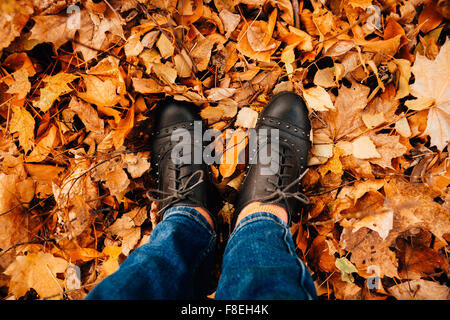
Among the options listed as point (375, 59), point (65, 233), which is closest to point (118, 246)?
point (65, 233)

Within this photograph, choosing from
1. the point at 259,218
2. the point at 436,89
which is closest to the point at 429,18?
the point at 436,89

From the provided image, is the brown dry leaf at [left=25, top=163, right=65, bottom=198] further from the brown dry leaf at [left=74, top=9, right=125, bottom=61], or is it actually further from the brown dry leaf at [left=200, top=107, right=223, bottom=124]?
the brown dry leaf at [left=200, top=107, right=223, bottom=124]

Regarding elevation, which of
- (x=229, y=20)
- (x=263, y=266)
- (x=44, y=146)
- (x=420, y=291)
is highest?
(x=229, y=20)

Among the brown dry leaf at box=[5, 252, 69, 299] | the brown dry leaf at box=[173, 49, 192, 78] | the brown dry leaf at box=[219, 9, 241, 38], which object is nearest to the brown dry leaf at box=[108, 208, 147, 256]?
the brown dry leaf at box=[5, 252, 69, 299]

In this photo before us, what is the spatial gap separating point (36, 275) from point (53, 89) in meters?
0.69

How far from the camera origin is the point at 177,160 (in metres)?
1.10

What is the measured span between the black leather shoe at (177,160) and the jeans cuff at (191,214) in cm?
5

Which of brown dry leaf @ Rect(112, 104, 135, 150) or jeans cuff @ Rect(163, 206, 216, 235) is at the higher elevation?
brown dry leaf @ Rect(112, 104, 135, 150)

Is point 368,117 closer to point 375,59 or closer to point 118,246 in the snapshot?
point 375,59

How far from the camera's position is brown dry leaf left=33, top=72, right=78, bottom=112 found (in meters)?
0.93

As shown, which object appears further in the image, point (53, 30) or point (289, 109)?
point (289, 109)

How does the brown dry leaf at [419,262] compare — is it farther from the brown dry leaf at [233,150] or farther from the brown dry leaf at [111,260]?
the brown dry leaf at [111,260]

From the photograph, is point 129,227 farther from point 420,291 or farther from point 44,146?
point 420,291

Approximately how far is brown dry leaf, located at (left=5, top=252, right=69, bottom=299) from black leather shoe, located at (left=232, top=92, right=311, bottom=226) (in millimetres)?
716
